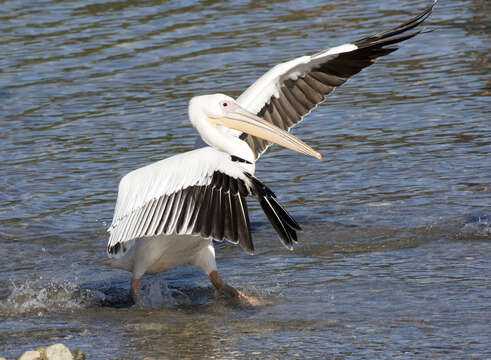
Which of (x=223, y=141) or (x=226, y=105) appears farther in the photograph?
(x=226, y=105)

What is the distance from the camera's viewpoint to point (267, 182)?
8641 millimetres

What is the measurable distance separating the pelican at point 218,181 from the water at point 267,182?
0.97 ft

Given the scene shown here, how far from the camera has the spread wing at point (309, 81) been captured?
7.44 metres

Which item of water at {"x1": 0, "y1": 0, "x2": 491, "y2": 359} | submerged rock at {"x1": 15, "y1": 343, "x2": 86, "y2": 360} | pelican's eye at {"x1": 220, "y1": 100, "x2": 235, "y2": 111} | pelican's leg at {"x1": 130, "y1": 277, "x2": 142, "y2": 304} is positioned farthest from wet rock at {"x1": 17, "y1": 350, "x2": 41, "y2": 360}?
pelican's eye at {"x1": 220, "y1": 100, "x2": 235, "y2": 111}

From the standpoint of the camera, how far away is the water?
5.61 metres

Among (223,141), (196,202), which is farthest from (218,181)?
(223,141)

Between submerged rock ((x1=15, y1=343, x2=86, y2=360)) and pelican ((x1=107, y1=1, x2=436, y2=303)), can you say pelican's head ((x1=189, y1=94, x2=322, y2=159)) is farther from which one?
submerged rock ((x1=15, y1=343, x2=86, y2=360))

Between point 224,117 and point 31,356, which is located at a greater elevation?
point 224,117

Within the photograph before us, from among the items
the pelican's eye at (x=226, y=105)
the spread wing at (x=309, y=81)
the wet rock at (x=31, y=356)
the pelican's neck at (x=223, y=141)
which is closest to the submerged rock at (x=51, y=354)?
the wet rock at (x=31, y=356)

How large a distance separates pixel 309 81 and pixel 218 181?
7.82ft

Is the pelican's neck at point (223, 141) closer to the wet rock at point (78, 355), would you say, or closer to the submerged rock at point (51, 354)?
the wet rock at point (78, 355)

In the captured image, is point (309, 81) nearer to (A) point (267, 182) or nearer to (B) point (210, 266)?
(A) point (267, 182)

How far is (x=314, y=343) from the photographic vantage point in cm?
523

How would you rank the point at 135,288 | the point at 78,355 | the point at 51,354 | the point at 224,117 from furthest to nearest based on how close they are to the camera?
the point at 224,117, the point at 135,288, the point at 78,355, the point at 51,354
